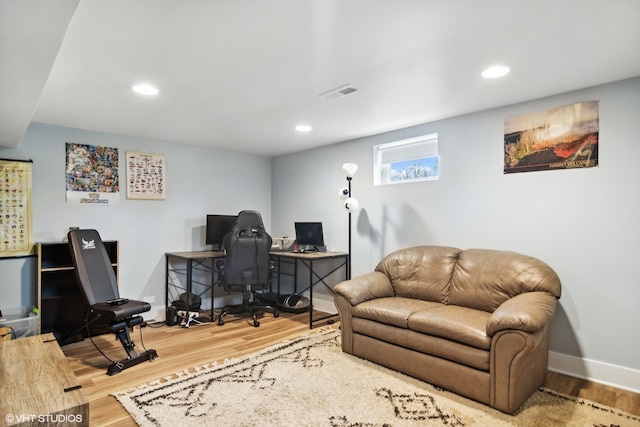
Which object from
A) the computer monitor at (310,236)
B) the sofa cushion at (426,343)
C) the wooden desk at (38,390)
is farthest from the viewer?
the computer monitor at (310,236)

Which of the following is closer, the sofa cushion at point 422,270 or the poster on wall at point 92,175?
the sofa cushion at point 422,270

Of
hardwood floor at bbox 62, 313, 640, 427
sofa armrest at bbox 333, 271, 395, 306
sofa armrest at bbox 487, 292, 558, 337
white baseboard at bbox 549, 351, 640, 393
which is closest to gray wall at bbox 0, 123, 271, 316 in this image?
hardwood floor at bbox 62, 313, 640, 427

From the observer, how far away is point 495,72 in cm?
242

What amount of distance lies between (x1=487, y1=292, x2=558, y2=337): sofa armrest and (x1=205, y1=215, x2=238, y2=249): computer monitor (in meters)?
3.52

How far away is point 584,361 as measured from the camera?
2.70 meters

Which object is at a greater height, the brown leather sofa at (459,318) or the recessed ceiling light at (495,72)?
the recessed ceiling light at (495,72)

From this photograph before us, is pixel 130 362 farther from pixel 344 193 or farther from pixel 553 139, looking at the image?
pixel 553 139

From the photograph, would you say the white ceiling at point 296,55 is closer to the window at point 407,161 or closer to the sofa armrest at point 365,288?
the window at point 407,161

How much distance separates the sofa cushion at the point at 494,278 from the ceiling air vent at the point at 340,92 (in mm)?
1834

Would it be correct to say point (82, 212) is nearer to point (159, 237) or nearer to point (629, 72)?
point (159, 237)

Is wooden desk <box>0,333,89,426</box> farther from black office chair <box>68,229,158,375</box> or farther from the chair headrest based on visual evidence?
the chair headrest

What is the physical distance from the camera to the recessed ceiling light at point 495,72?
7.71ft

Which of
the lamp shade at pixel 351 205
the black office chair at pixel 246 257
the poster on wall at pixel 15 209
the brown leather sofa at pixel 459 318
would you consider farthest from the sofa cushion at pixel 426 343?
the poster on wall at pixel 15 209

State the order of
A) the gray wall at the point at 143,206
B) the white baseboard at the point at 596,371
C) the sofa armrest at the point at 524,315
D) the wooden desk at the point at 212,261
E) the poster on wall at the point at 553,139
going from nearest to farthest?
the sofa armrest at the point at 524,315 < the white baseboard at the point at 596,371 < the poster on wall at the point at 553,139 < the gray wall at the point at 143,206 < the wooden desk at the point at 212,261
